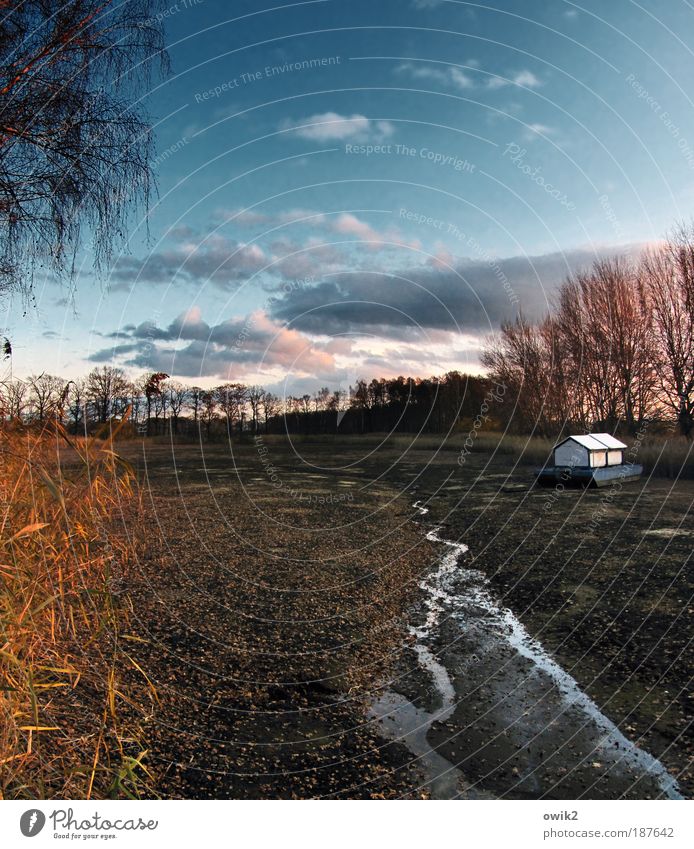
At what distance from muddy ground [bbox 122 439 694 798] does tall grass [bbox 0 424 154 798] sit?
1.10ft

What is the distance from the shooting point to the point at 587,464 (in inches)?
683

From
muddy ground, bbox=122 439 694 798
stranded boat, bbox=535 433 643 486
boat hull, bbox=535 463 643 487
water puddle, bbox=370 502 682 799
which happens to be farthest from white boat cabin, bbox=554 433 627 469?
water puddle, bbox=370 502 682 799

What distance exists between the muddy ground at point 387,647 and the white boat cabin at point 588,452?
10.6 ft

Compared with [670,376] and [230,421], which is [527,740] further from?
[230,421]

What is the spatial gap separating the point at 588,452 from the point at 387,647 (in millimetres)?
12930

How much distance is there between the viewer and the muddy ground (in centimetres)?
410

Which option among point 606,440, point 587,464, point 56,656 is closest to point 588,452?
point 587,464

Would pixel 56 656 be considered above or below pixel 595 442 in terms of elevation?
below

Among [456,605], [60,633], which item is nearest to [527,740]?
[456,605]

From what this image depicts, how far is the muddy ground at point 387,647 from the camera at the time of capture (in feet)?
13.5

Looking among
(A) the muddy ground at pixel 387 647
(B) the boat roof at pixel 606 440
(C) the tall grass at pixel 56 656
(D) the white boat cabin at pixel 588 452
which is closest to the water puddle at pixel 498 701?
(A) the muddy ground at pixel 387 647

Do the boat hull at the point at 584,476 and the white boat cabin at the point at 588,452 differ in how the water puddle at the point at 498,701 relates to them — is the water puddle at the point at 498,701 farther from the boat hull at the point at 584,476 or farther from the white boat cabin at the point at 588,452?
the white boat cabin at the point at 588,452

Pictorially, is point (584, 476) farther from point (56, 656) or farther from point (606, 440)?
point (56, 656)
